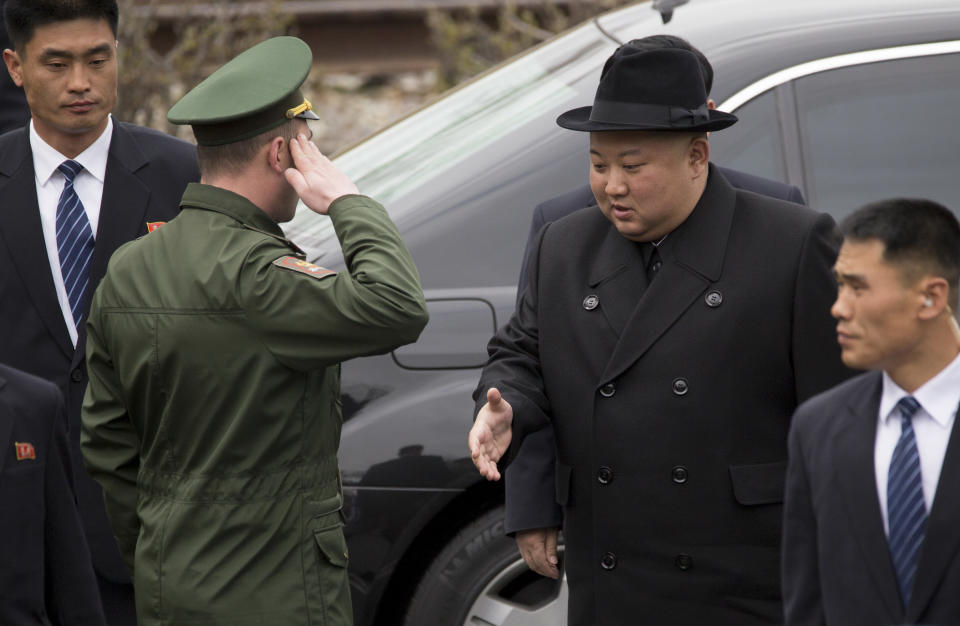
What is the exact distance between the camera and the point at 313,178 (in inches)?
120

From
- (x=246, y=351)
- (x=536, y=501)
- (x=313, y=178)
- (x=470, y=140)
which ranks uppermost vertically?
(x=470, y=140)

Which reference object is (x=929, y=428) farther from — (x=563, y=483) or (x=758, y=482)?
(x=563, y=483)

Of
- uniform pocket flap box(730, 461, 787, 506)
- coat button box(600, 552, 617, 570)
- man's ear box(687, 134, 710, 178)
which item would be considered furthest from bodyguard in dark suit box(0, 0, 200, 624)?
uniform pocket flap box(730, 461, 787, 506)

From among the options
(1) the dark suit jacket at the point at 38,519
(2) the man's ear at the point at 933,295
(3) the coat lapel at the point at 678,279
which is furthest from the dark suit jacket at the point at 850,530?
(1) the dark suit jacket at the point at 38,519

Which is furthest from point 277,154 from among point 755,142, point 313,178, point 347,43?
point 347,43

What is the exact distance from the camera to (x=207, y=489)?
2996 mm

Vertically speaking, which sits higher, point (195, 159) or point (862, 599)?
point (195, 159)

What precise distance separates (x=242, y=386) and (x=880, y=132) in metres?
2.12

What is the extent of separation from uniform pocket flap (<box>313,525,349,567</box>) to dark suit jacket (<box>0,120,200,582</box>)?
0.92 meters

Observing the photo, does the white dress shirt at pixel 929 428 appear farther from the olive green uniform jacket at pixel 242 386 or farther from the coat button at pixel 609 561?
the olive green uniform jacket at pixel 242 386

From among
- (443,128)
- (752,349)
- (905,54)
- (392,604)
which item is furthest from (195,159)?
(905,54)

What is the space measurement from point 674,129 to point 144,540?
1.39 metres

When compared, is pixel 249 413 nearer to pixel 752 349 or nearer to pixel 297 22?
pixel 752 349

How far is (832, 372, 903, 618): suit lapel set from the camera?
2436mm
